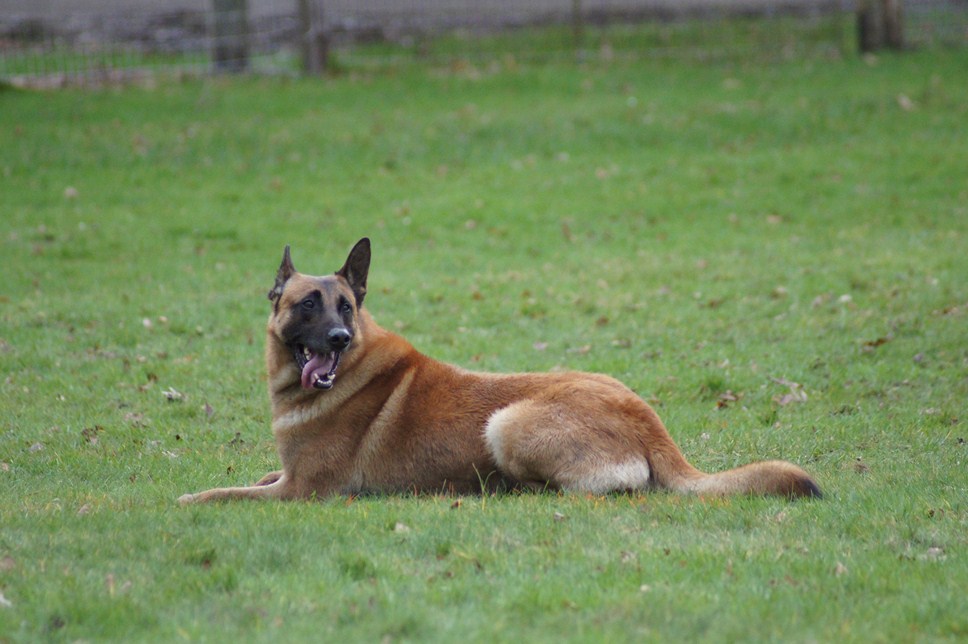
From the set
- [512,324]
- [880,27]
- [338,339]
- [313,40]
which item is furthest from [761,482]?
[880,27]

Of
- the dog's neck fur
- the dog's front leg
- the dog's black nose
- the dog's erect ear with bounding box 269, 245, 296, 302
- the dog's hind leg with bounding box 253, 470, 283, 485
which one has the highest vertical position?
the dog's erect ear with bounding box 269, 245, 296, 302

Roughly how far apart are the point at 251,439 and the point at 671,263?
7.43 meters

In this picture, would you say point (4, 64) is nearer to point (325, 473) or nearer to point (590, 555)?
point (325, 473)

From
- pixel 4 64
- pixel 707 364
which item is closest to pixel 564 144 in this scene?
pixel 707 364

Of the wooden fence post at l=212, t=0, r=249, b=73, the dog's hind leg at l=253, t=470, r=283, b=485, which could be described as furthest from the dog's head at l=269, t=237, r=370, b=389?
the wooden fence post at l=212, t=0, r=249, b=73

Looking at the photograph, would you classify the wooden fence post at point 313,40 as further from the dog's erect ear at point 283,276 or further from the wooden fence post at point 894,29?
the dog's erect ear at point 283,276

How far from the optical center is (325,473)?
6.70 metres

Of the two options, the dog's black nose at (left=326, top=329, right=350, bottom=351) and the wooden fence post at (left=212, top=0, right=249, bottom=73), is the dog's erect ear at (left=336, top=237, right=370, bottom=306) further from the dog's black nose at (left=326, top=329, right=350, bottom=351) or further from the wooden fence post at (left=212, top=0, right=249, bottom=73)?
the wooden fence post at (left=212, top=0, right=249, bottom=73)

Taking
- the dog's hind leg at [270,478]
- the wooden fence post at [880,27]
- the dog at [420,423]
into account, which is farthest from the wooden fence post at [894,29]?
the dog's hind leg at [270,478]

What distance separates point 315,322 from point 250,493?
112cm

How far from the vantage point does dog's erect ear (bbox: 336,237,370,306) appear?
7.16 meters

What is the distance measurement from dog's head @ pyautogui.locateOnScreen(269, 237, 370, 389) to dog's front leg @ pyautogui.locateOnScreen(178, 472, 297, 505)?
0.65m

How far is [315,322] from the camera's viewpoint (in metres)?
6.78

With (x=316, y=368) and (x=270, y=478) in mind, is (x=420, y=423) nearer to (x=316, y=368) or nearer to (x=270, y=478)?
(x=316, y=368)
